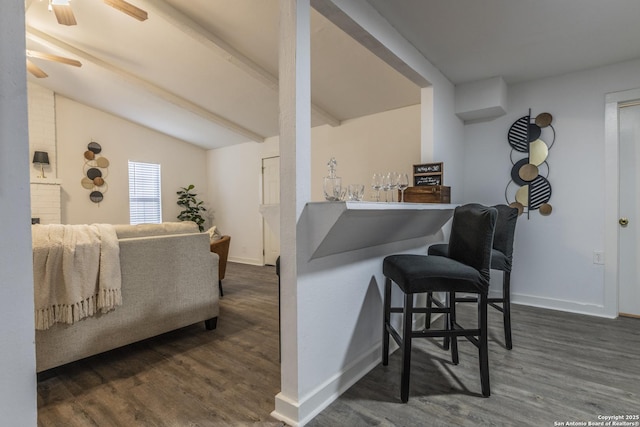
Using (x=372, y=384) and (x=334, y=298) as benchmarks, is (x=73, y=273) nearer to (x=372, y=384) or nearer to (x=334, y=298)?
(x=334, y=298)

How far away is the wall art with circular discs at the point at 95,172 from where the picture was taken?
5488mm

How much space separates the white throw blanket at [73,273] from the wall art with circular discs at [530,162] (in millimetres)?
3634

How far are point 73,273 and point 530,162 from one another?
3930mm

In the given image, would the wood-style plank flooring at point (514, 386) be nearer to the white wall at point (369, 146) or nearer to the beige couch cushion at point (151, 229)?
the beige couch cushion at point (151, 229)

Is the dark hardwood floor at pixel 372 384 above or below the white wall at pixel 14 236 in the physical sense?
below

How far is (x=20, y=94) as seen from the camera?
0.73 meters

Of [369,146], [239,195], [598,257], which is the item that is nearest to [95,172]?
[239,195]

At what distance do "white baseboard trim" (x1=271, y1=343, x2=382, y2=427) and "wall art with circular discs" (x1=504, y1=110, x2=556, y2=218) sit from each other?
249 centimetres

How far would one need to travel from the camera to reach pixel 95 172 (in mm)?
5559

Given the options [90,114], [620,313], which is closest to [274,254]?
[90,114]

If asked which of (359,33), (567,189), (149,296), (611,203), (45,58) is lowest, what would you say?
(149,296)

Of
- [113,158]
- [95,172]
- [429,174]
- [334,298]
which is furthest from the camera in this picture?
[113,158]

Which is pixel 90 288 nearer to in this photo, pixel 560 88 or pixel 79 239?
pixel 79 239

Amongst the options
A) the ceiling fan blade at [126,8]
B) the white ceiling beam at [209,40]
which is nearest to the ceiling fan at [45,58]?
the white ceiling beam at [209,40]
